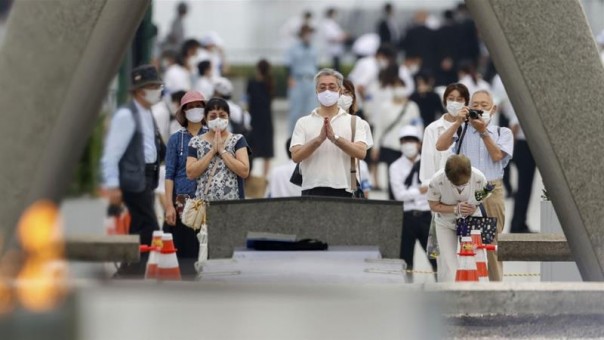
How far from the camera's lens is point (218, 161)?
14867mm

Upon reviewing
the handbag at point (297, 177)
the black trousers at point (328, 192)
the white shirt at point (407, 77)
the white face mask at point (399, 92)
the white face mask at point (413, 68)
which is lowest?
the black trousers at point (328, 192)

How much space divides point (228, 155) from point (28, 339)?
7.79 m

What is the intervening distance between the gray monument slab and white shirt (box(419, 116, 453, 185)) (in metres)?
1.41

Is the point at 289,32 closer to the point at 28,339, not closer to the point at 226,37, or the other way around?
the point at 226,37

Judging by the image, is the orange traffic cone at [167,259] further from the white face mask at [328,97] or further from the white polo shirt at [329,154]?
the white face mask at [328,97]

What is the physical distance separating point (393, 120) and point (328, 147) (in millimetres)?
9005

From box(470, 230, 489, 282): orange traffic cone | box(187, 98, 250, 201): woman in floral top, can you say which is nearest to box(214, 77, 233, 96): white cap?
box(187, 98, 250, 201): woman in floral top

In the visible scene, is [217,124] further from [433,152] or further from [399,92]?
[399,92]

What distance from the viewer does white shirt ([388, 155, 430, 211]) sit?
17266 millimetres

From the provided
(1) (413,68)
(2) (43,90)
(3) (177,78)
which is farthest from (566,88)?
(1) (413,68)

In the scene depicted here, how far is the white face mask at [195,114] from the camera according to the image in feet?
50.7

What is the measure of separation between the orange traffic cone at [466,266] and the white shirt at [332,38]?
27.4 metres

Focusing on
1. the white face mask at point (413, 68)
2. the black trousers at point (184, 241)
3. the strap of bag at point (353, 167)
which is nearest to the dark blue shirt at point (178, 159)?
the black trousers at point (184, 241)

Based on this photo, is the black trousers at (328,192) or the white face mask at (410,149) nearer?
the black trousers at (328,192)
